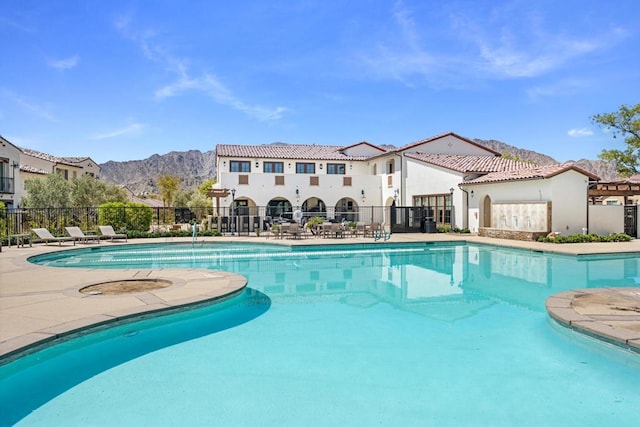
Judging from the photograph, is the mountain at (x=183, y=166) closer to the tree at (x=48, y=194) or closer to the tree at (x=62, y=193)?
the tree at (x=62, y=193)

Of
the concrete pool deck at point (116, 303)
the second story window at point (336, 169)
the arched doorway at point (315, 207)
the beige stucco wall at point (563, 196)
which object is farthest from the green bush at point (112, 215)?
the beige stucco wall at point (563, 196)

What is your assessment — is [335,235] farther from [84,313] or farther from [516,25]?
[84,313]

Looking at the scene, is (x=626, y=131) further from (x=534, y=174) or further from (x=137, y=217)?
(x=137, y=217)

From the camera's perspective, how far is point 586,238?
60.1 feet

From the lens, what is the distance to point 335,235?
20.5 meters

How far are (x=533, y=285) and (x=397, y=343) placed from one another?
5759 mm

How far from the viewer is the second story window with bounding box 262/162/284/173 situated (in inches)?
1270

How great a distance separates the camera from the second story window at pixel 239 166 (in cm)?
3161

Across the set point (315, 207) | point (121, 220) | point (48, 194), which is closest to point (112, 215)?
point (121, 220)

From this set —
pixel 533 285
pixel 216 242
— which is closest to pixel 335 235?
pixel 216 242

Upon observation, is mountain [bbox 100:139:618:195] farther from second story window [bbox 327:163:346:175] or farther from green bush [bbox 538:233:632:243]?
green bush [bbox 538:233:632:243]

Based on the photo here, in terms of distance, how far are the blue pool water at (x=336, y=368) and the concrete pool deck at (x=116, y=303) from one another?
0.19 meters

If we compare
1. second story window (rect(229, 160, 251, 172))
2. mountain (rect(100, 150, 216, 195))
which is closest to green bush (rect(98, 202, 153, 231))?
second story window (rect(229, 160, 251, 172))

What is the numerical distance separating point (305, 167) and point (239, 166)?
5092mm
